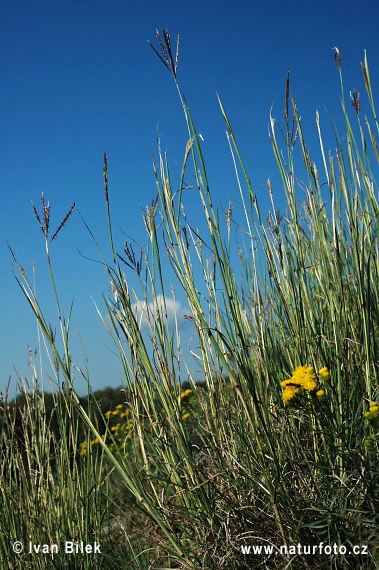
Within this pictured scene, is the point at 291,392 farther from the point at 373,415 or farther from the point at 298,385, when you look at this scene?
the point at 373,415

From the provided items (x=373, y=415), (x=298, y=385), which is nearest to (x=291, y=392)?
(x=298, y=385)

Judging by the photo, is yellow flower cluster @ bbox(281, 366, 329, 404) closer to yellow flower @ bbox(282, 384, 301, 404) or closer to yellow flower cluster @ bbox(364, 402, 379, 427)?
yellow flower @ bbox(282, 384, 301, 404)

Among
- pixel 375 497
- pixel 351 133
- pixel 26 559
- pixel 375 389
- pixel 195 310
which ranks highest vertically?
pixel 351 133

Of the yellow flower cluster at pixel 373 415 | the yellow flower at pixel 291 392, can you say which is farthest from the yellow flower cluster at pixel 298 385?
the yellow flower cluster at pixel 373 415

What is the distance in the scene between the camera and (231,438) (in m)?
1.49

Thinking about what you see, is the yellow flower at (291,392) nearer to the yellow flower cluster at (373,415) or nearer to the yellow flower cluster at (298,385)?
the yellow flower cluster at (298,385)

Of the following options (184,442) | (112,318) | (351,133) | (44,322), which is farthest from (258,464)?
(351,133)

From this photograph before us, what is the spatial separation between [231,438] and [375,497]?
420mm

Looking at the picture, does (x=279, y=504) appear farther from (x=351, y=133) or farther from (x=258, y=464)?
(x=351, y=133)

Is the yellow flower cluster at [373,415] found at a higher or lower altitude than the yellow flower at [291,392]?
lower

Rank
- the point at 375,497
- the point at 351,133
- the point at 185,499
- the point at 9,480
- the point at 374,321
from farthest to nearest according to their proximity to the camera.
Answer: the point at 9,480 → the point at 351,133 → the point at 374,321 → the point at 185,499 → the point at 375,497

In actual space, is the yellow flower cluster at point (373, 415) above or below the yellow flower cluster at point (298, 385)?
below

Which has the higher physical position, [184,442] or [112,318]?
[112,318]

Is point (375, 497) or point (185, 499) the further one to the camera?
point (185, 499)
